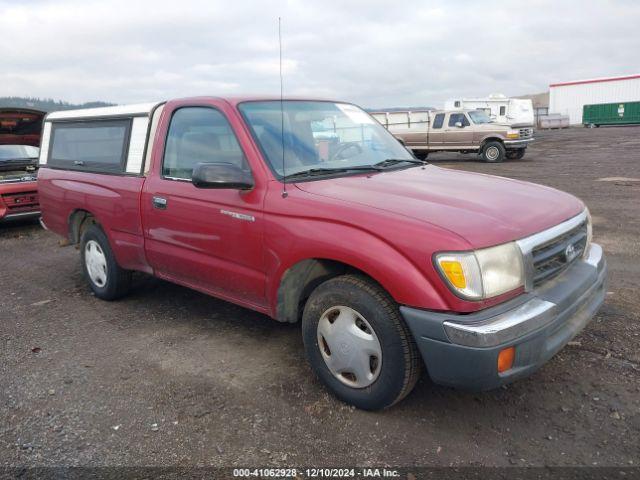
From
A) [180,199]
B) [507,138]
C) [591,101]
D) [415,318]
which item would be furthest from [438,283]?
[591,101]

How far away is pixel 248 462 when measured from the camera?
8.79 ft

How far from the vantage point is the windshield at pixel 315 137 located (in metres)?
3.55

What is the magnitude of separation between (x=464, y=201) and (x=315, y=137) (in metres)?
1.28

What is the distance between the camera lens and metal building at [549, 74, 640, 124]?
165 ft

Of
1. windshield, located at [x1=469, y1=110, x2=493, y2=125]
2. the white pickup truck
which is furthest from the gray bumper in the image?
windshield, located at [x1=469, y1=110, x2=493, y2=125]

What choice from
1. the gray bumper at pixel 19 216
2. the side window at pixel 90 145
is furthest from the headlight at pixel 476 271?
the gray bumper at pixel 19 216

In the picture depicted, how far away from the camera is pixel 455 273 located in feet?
8.33

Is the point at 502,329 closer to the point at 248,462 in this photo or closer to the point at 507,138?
the point at 248,462

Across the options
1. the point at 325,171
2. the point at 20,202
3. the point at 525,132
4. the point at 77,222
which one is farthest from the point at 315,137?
the point at 525,132

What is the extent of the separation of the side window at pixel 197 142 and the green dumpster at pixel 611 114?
170 ft

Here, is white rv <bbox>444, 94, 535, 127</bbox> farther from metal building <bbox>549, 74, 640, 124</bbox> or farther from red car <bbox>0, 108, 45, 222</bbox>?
metal building <bbox>549, 74, 640, 124</bbox>

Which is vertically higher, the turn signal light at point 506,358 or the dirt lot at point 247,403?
the turn signal light at point 506,358

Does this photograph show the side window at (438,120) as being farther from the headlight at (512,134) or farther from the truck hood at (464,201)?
the truck hood at (464,201)

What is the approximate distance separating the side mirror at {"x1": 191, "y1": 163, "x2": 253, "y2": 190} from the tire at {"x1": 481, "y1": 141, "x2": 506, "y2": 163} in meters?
17.6
